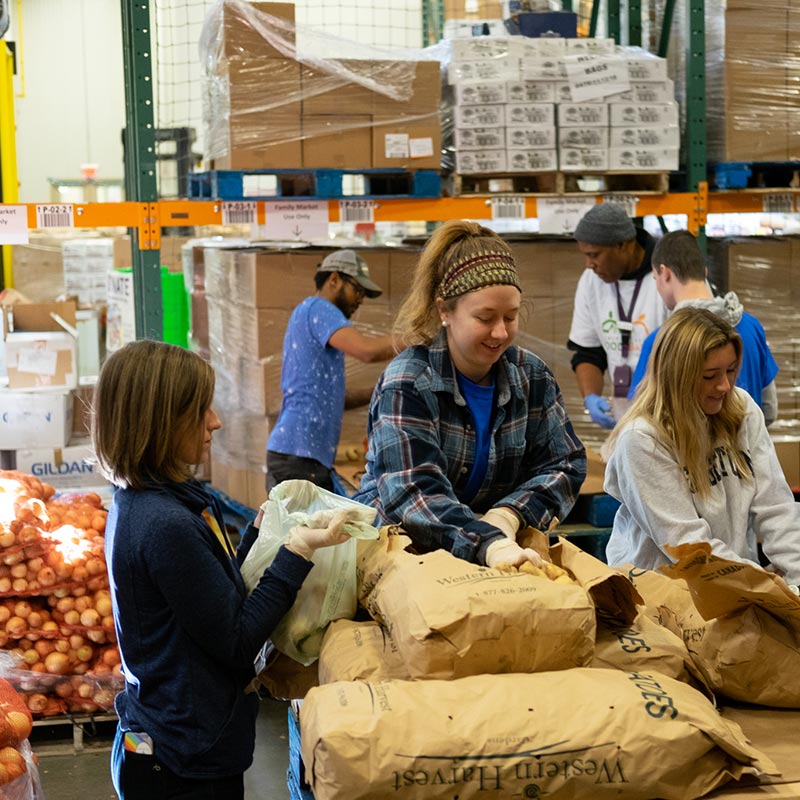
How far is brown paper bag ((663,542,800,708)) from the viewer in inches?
92.1

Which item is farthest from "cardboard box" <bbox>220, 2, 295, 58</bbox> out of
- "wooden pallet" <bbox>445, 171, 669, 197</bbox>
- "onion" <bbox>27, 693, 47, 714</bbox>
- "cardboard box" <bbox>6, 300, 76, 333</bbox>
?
"onion" <bbox>27, 693, 47, 714</bbox>

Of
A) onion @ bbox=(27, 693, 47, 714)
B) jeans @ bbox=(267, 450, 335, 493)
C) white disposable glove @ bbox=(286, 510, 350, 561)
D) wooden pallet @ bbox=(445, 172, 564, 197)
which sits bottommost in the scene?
onion @ bbox=(27, 693, 47, 714)

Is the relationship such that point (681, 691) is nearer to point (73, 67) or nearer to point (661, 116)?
point (661, 116)

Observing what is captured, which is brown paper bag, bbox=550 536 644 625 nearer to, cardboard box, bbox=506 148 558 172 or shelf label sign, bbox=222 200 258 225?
shelf label sign, bbox=222 200 258 225

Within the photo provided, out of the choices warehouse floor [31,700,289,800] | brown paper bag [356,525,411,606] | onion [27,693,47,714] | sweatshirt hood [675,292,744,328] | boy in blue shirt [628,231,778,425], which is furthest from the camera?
onion [27,693,47,714]

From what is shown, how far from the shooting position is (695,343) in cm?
324

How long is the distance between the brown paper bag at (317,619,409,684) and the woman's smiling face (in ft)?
2.29

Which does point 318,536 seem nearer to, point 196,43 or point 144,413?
point 144,413

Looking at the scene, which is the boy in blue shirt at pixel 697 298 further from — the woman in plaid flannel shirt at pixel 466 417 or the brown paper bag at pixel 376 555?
the brown paper bag at pixel 376 555

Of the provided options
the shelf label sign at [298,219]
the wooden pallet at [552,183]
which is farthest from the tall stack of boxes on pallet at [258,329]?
the wooden pallet at [552,183]

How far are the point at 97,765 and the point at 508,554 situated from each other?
2.87m

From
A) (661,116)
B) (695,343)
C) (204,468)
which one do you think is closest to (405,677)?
(695,343)

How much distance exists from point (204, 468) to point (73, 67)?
9.55m

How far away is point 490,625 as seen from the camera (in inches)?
82.7
